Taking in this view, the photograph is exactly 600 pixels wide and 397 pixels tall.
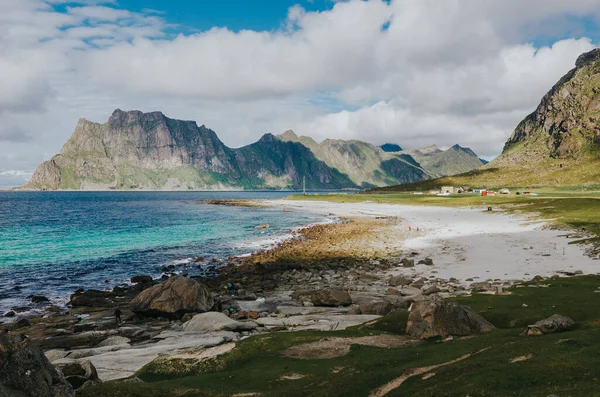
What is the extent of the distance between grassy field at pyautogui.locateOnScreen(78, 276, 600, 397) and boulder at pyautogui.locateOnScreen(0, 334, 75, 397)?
4.37ft

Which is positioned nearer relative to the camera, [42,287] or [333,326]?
[333,326]

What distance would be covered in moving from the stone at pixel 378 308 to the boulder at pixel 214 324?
7655 mm

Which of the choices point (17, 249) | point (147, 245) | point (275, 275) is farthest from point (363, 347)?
point (17, 249)

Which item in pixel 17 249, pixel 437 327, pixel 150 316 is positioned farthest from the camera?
pixel 17 249

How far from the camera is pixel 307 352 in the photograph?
1845cm

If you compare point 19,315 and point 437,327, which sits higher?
point 437,327

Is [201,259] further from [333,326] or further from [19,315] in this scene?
[333,326]

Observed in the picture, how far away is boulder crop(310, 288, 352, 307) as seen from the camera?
101ft

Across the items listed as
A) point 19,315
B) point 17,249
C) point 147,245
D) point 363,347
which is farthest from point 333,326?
point 17,249

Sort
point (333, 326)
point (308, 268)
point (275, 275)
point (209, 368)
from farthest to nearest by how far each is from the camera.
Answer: point (308, 268) < point (275, 275) < point (333, 326) < point (209, 368)

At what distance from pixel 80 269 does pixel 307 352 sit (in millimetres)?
42661

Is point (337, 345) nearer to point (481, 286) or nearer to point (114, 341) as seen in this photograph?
point (114, 341)

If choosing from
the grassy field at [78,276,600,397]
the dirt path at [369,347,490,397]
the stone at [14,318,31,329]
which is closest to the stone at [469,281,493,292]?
the grassy field at [78,276,600,397]

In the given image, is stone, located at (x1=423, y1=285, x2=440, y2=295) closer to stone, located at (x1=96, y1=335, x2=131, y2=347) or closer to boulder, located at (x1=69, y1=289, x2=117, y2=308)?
stone, located at (x1=96, y1=335, x2=131, y2=347)
